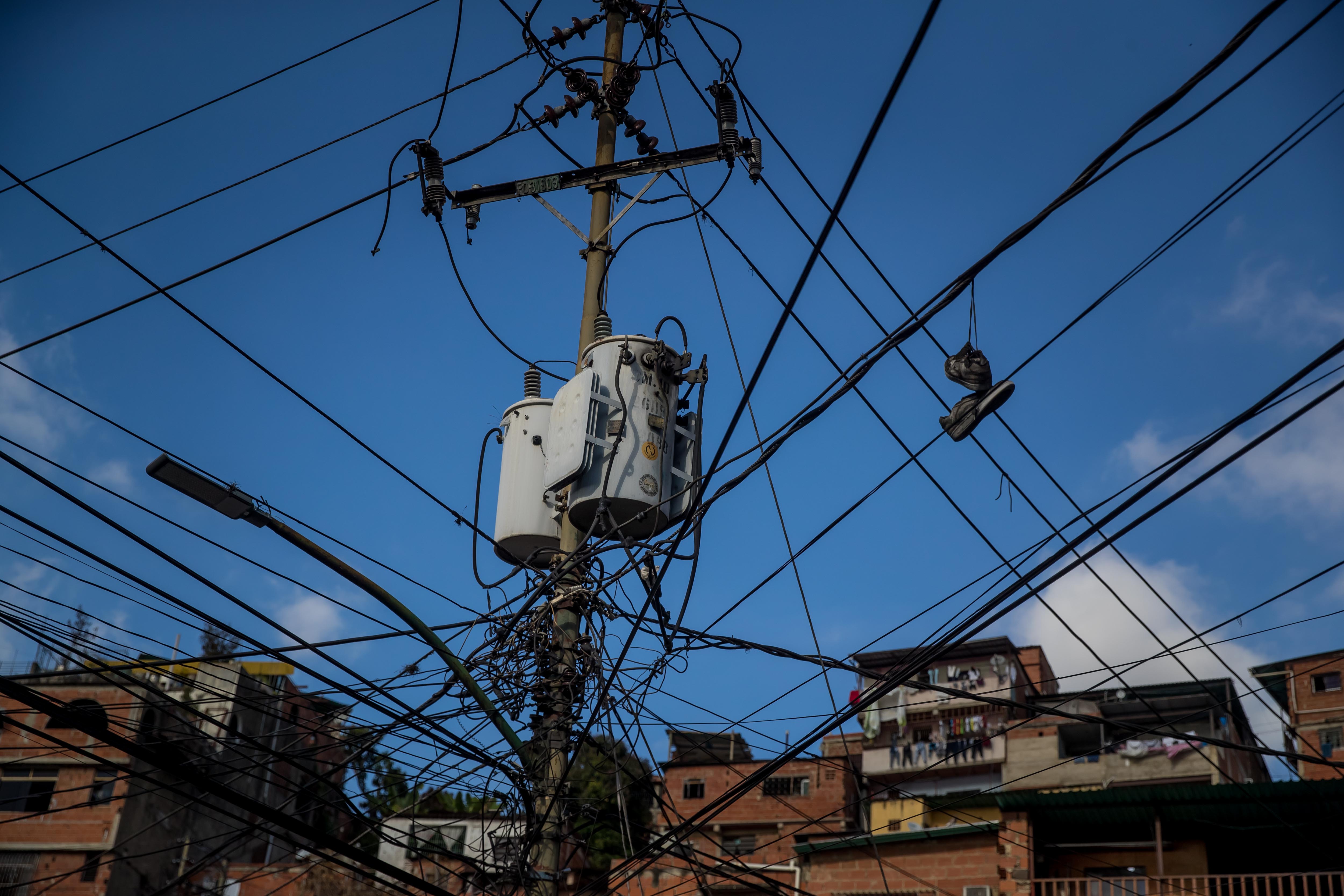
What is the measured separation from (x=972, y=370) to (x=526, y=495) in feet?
13.8

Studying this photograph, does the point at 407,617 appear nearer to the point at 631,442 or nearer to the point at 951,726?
the point at 631,442

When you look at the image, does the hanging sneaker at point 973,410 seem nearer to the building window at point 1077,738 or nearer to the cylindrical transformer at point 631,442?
the cylindrical transformer at point 631,442

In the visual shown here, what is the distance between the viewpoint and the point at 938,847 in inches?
938

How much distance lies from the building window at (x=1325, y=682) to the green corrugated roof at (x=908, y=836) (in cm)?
2508

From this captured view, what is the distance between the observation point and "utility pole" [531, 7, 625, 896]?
7750mm

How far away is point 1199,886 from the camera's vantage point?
21547 millimetres

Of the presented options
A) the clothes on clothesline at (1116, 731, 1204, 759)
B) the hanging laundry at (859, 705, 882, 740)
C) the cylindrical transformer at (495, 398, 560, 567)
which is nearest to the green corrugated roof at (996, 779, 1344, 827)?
the clothes on clothesline at (1116, 731, 1204, 759)

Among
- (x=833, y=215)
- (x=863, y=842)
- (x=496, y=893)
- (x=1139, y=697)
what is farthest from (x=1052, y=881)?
(x=833, y=215)

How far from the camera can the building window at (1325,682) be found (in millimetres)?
43000

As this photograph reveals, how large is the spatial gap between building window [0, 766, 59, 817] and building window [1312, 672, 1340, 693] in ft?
144

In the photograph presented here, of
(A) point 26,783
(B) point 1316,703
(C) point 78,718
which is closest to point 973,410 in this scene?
(C) point 78,718

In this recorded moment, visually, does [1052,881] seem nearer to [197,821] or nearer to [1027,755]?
[1027,755]

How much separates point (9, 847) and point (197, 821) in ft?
20.9

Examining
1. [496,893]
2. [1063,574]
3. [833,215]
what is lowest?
[496,893]
